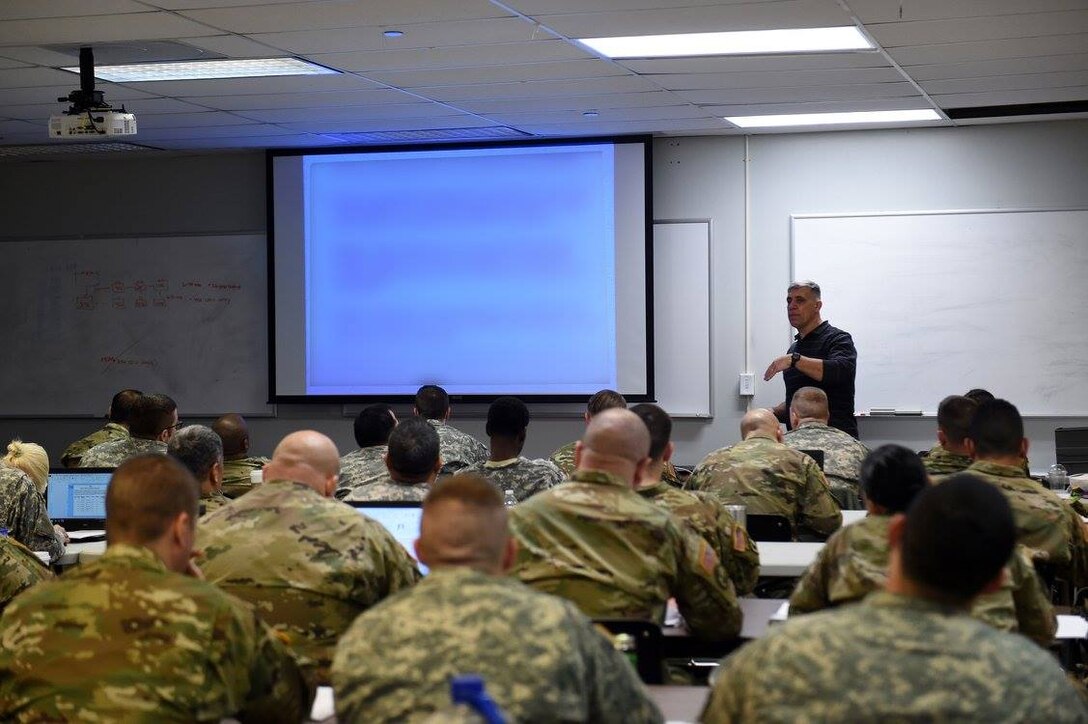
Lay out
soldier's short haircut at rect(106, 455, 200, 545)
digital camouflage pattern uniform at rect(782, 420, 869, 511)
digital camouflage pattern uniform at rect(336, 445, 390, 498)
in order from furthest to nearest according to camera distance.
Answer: digital camouflage pattern uniform at rect(782, 420, 869, 511)
digital camouflage pattern uniform at rect(336, 445, 390, 498)
soldier's short haircut at rect(106, 455, 200, 545)

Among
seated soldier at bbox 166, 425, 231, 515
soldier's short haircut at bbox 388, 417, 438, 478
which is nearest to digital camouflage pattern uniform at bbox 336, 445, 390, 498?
soldier's short haircut at bbox 388, 417, 438, 478

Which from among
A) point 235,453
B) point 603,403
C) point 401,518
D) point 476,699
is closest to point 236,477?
point 235,453

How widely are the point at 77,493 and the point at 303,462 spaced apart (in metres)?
2.63

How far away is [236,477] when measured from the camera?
19.4 feet

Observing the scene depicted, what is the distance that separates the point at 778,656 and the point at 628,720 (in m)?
0.31

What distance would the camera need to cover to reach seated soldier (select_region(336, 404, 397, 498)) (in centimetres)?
562

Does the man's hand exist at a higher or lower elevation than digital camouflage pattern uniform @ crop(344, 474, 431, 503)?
higher

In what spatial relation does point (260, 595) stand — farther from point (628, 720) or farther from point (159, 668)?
point (628, 720)

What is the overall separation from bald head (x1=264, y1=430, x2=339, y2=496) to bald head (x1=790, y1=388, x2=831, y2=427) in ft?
11.2

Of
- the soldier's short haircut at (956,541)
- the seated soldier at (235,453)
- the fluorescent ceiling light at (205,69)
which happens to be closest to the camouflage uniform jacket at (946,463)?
the seated soldier at (235,453)

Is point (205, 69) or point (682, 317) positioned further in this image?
point (682, 317)

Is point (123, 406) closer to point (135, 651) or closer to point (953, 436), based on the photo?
point (953, 436)

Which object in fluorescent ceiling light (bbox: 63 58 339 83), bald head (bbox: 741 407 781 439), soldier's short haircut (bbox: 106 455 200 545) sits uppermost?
fluorescent ceiling light (bbox: 63 58 339 83)

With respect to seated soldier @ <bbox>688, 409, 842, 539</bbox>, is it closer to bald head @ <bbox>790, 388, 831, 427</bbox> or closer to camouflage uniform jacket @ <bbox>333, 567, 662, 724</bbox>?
bald head @ <bbox>790, 388, 831, 427</bbox>
